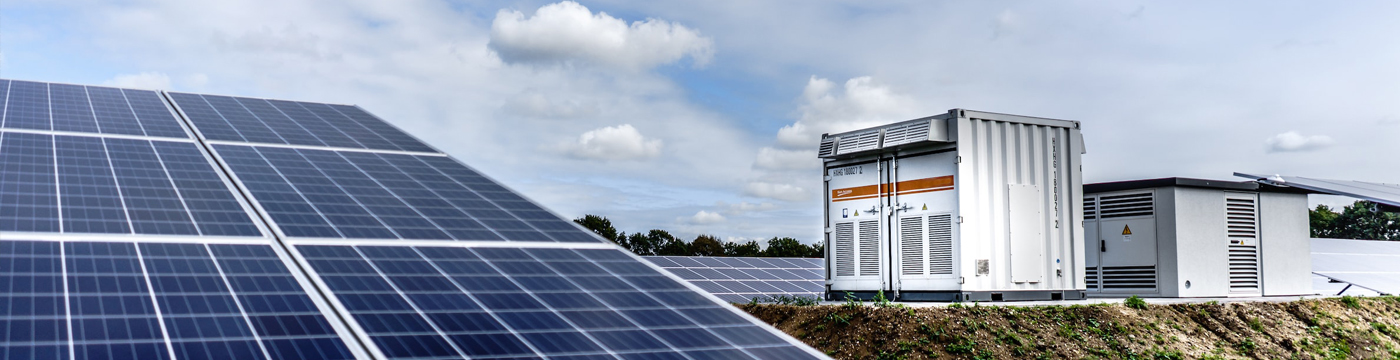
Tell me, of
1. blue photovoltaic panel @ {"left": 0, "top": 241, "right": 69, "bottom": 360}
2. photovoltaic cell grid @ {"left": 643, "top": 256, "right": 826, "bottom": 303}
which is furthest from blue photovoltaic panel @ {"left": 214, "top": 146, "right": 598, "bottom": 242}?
photovoltaic cell grid @ {"left": 643, "top": 256, "right": 826, "bottom": 303}

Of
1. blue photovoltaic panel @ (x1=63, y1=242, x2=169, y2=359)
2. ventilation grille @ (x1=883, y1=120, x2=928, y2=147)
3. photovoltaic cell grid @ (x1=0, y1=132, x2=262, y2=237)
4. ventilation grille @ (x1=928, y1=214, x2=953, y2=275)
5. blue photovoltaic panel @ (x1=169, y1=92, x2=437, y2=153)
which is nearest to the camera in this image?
blue photovoltaic panel @ (x1=63, y1=242, x2=169, y2=359)

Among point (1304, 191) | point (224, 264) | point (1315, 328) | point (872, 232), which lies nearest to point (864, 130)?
point (872, 232)

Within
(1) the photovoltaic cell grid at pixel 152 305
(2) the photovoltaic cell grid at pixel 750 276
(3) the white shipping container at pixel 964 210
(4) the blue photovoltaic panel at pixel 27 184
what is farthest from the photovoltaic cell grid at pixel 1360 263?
(4) the blue photovoltaic panel at pixel 27 184

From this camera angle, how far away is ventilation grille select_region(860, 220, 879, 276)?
17.2 meters

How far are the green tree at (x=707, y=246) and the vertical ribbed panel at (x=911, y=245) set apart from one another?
57706 millimetres

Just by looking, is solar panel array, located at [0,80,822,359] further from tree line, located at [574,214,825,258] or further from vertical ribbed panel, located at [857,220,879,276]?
tree line, located at [574,214,825,258]

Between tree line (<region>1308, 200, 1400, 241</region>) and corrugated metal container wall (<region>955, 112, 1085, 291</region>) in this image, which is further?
tree line (<region>1308, 200, 1400, 241</region>)

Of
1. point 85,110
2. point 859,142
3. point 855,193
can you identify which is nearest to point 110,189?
point 85,110

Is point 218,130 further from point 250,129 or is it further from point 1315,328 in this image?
point 1315,328

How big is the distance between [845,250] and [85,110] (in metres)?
13.2

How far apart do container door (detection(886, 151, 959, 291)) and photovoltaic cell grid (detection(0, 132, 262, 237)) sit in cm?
1093

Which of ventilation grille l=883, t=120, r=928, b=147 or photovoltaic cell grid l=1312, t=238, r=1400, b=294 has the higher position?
ventilation grille l=883, t=120, r=928, b=147

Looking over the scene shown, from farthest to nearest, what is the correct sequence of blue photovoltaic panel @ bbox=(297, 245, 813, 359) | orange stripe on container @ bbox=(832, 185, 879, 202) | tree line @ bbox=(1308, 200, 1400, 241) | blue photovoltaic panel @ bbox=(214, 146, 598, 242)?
1. tree line @ bbox=(1308, 200, 1400, 241)
2. orange stripe on container @ bbox=(832, 185, 879, 202)
3. blue photovoltaic panel @ bbox=(214, 146, 598, 242)
4. blue photovoltaic panel @ bbox=(297, 245, 813, 359)

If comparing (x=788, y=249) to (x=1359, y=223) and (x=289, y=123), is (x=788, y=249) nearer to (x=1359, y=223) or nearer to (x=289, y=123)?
(x=1359, y=223)
